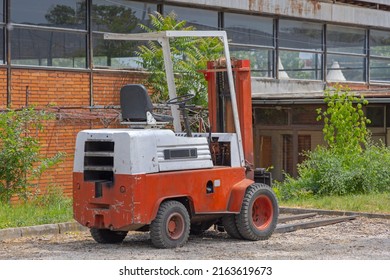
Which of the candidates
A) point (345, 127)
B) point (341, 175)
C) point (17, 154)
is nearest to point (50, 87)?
point (17, 154)

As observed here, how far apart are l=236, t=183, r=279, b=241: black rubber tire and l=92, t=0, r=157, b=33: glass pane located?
875cm

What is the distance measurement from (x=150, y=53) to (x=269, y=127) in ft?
19.0

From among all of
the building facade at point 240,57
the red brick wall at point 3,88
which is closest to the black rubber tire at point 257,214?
the building facade at point 240,57

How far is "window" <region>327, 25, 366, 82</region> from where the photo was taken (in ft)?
98.7

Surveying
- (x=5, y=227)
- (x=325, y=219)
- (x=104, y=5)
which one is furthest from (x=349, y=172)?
(x=5, y=227)

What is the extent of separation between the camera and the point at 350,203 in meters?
19.0

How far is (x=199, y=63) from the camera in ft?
73.6

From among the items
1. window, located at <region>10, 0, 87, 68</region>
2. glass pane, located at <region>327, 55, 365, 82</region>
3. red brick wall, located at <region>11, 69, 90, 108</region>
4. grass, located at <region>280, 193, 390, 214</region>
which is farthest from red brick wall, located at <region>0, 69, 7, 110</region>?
glass pane, located at <region>327, 55, 365, 82</region>

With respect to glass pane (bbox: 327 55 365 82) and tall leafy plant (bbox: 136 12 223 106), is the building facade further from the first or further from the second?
tall leafy plant (bbox: 136 12 223 106)

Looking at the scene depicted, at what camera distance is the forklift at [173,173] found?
13.4 metres

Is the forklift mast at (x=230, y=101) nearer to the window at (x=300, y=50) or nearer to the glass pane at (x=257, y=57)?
the glass pane at (x=257, y=57)

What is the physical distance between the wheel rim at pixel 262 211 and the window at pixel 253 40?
1125 centimetres

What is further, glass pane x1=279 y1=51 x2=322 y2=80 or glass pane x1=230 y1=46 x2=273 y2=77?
glass pane x1=279 y1=51 x2=322 y2=80

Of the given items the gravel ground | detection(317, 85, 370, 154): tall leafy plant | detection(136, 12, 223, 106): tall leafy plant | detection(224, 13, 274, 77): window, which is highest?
detection(224, 13, 274, 77): window
